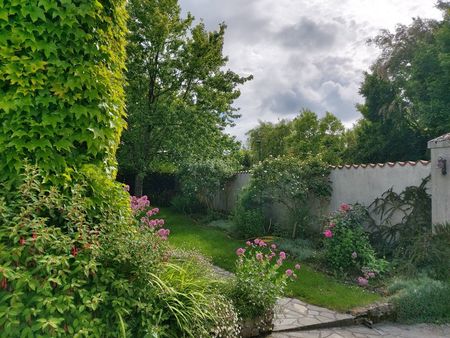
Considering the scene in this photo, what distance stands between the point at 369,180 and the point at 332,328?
497 centimetres

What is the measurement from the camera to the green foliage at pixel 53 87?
278cm

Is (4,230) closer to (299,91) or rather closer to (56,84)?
(56,84)

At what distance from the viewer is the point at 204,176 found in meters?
13.3

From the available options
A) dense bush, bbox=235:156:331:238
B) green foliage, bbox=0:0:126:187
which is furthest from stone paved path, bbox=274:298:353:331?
dense bush, bbox=235:156:331:238

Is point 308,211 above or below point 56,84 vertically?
below

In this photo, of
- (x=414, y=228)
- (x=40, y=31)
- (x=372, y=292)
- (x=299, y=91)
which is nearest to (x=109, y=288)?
(x=40, y=31)

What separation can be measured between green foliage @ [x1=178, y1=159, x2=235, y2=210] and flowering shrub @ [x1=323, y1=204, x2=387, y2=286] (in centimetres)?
640

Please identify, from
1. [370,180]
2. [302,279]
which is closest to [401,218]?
[370,180]

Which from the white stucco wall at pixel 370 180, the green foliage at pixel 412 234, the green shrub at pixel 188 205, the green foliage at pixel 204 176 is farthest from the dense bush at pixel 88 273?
the green shrub at pixel 188 205

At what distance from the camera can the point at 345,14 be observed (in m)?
6.62

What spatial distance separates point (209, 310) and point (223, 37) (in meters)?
12.7

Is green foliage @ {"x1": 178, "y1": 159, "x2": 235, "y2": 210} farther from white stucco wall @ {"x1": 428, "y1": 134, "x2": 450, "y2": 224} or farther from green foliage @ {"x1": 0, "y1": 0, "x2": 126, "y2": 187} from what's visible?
green foliage @ {"x1": 0, "y1": 0, "x2": 126, "y2": 187}

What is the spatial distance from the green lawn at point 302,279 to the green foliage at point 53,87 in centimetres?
354

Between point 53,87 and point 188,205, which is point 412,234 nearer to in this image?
point 53,87
